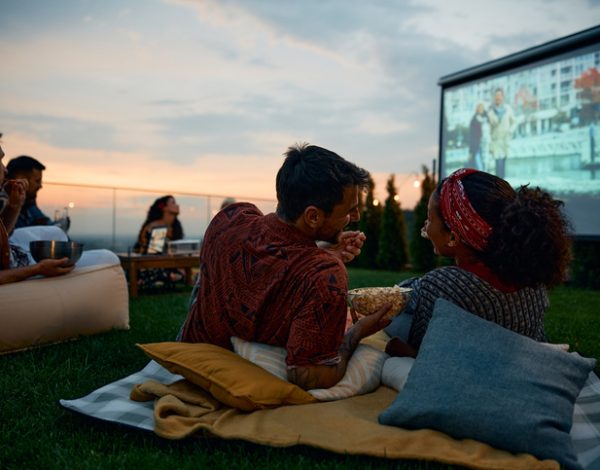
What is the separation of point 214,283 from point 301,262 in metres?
0.40

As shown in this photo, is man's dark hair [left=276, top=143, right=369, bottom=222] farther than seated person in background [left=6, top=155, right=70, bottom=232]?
No

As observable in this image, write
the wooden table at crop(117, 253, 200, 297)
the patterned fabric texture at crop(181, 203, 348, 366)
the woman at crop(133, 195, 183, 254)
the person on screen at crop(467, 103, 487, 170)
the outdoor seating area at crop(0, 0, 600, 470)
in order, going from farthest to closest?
the person on screen at crop(467, 103, 487, 170)
the woman at crop(133, 195, 183, 254)
the wooden table at crop(117, 253, 200, 297)
the patterned fabric texture at crop(181, 203, 348, 366)
the outdoor seating area at crop(0, 0, 600, 470)

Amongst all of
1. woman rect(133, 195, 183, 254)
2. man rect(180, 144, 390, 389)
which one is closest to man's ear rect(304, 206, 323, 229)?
man rect(180, 144, 390, 389)

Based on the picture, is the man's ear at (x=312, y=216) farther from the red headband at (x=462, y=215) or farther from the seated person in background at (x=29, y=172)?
the seated person in background at (x=29, y=172)

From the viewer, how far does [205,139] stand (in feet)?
53.6

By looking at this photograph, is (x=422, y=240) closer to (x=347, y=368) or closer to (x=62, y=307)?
(x=62, y=307)

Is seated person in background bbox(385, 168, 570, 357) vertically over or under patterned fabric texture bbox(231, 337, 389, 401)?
over

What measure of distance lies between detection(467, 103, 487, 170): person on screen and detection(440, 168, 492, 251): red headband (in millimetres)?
9528

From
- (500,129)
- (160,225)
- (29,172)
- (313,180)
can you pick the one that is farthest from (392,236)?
(313,180)

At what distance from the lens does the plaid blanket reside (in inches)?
70.7

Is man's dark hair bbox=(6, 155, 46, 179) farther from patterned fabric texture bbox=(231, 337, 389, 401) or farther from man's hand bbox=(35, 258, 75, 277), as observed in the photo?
patterned fabric texture bbox=(231, 337, 389, 401)

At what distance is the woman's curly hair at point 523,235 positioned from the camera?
198 cm

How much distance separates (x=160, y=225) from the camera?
26.7ft

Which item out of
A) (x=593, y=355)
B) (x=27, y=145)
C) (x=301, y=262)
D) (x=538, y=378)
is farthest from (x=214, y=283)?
(x=27, y=145)
